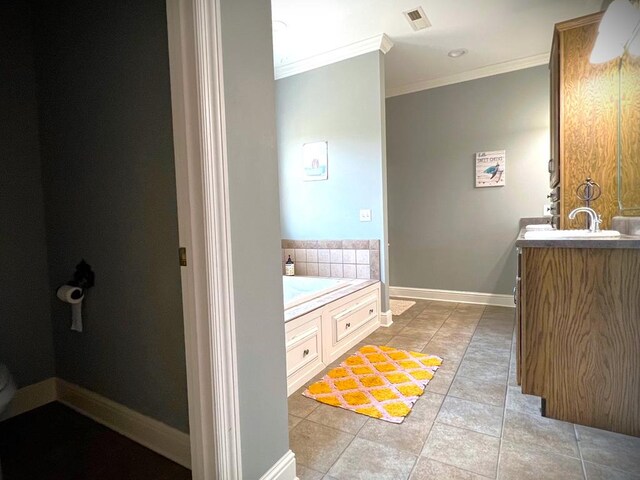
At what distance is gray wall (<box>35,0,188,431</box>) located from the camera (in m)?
1.22

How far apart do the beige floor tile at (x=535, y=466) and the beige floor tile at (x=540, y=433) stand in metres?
0.04

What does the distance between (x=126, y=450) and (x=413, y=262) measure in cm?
344

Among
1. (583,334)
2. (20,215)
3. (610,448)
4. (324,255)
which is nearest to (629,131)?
(583,334)

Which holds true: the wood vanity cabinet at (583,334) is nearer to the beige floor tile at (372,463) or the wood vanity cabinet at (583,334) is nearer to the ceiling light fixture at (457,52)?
the beige floor tile at (372,463)

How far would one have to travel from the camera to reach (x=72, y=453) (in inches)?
54.8

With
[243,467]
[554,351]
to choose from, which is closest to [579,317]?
[554,351]

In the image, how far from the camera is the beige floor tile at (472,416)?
60.5 inches

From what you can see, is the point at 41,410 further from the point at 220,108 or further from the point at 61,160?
the point at 220,108

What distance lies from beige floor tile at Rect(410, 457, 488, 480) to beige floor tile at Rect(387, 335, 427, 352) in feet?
3.90

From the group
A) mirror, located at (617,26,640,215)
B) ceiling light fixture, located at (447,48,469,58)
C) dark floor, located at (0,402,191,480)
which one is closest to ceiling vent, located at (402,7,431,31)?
ceiling light fixture, located at (447,48,469,58)

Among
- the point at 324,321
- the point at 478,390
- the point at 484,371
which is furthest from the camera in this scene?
the point at 324,321

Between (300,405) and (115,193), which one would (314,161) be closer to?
(115,193)

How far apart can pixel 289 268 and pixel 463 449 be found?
2.42 metres

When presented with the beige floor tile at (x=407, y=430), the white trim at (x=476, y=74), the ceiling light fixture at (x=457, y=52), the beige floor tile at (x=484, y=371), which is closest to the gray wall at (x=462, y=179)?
the white trim at (x=476, y=74)
